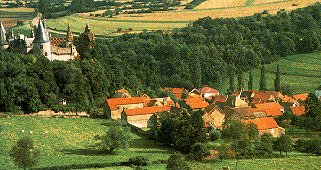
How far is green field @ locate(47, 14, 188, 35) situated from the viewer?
12219cm

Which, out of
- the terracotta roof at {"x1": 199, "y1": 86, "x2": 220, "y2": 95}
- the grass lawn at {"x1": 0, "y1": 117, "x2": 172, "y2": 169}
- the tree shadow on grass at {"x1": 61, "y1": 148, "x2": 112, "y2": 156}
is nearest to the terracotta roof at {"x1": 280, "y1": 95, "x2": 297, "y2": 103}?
the terracotta roof at {"x1": 199, "y1": 86, "x2": 220, "y2": 95}

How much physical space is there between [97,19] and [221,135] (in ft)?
237

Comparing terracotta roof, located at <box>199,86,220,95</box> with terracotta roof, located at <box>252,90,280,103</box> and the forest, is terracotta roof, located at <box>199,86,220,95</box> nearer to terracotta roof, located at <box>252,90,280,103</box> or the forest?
the forest

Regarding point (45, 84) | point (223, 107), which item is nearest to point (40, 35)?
point (45, 84)

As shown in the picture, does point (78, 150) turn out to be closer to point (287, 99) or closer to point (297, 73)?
point (287, 99)

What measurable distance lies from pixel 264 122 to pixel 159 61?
33.8 meters

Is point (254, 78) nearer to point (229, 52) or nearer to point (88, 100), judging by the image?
point (229, 52)

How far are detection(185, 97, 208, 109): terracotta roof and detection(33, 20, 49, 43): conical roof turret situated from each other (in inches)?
676

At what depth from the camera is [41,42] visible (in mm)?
77938

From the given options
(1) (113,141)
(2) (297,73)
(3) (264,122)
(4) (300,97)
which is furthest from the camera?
(2) (297,73)

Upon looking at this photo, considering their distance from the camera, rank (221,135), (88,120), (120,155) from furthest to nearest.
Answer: (88,120) → (221,135) → (120,155)

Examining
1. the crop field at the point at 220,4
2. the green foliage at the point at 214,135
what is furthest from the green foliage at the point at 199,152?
the crop field at the point at 220,4

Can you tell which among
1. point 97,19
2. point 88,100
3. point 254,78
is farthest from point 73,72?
point 97,19

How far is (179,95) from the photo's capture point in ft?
292
